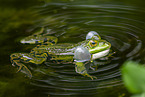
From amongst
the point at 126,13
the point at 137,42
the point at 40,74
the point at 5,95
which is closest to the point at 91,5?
the point at 126,13

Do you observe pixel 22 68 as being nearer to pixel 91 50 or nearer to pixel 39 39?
pixel 39 39

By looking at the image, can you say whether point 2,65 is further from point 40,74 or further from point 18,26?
point 18,26

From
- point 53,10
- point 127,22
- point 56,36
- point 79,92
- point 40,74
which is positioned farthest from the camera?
point 53,10

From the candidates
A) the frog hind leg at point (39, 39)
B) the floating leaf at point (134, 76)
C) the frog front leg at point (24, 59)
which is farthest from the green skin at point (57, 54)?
the floating leaf at point (134, 76)

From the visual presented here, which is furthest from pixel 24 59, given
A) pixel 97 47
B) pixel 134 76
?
pixel 134 76

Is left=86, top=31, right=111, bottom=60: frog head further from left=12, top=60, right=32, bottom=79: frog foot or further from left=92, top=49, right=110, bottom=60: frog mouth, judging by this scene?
left=12, top=60, right=32, bottom=79: frog foot

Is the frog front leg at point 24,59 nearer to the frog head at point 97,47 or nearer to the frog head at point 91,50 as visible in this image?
the frog head at point 91,50

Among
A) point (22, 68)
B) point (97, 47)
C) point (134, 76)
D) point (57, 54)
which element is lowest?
point (22, 68)
